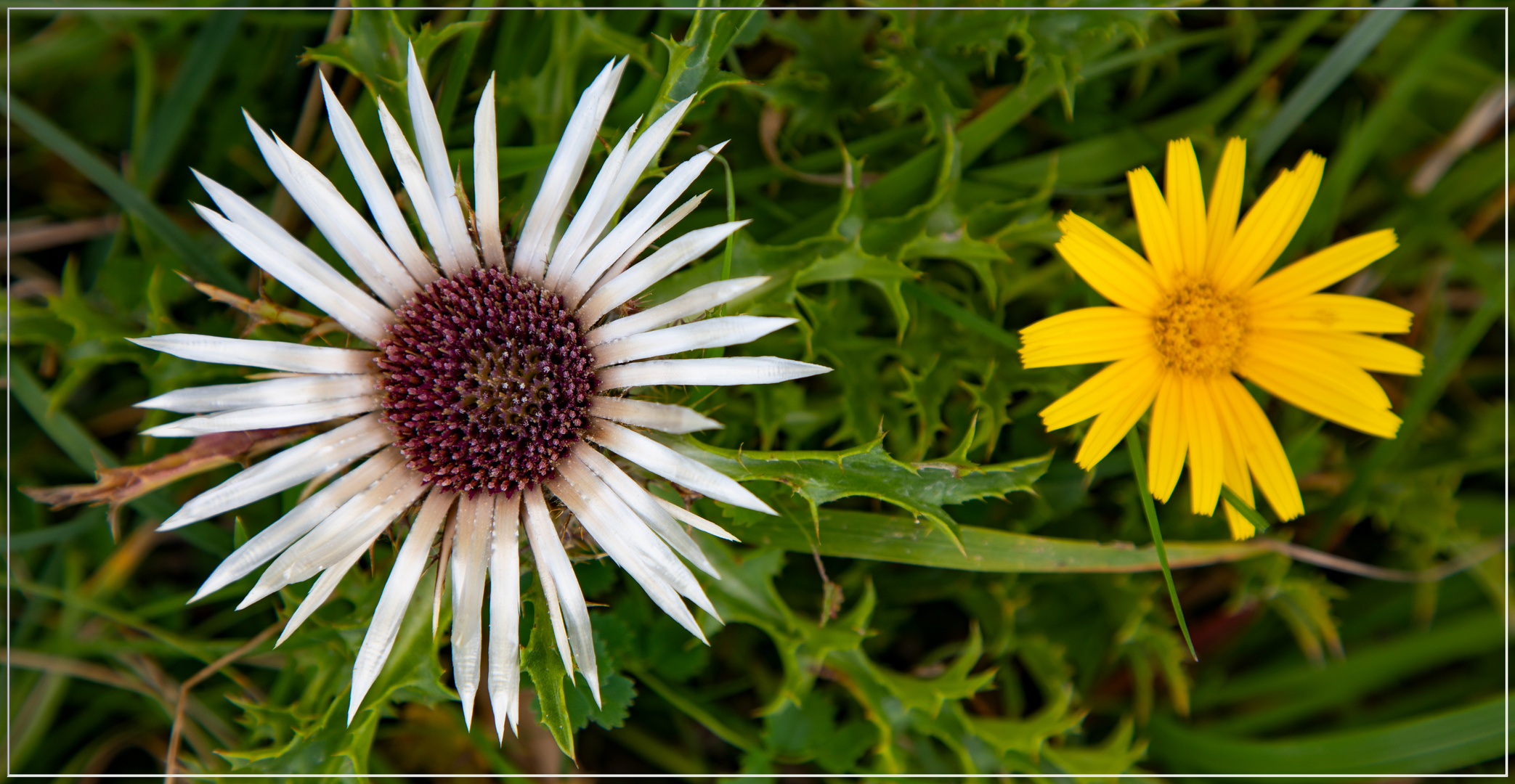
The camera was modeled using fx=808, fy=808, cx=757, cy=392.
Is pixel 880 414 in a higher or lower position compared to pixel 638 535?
higher

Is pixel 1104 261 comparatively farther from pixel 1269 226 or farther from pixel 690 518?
pixel 690 518

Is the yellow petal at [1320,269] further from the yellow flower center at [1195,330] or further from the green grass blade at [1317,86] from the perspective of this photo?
the green grass blade at [1317,86]

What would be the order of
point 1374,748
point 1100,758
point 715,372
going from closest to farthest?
point 715,372, point 1100,758, point 1374,748

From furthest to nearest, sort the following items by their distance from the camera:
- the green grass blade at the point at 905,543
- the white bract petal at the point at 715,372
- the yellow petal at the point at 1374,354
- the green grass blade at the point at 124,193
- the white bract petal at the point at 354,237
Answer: the green grass blade at the point at 124,193 → the green grass blade at the point at 905,543 → the yellow petal at the point at 1374,354 → the white bract petal at the point at 354,237 → the white bract petal at the point at 715,372

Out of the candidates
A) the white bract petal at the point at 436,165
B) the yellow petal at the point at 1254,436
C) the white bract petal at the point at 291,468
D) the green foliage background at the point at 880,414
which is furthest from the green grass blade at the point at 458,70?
the yellow petal at the point at 1254,436

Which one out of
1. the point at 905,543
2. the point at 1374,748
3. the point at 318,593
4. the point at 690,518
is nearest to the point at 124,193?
the point at 318,593

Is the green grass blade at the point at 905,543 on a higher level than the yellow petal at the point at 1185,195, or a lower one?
lower

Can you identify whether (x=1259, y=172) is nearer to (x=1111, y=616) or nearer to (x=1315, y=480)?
(x=1315, y=480)

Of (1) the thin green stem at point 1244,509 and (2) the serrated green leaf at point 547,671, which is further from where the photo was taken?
(1) the thin green stem at point 1244,509
